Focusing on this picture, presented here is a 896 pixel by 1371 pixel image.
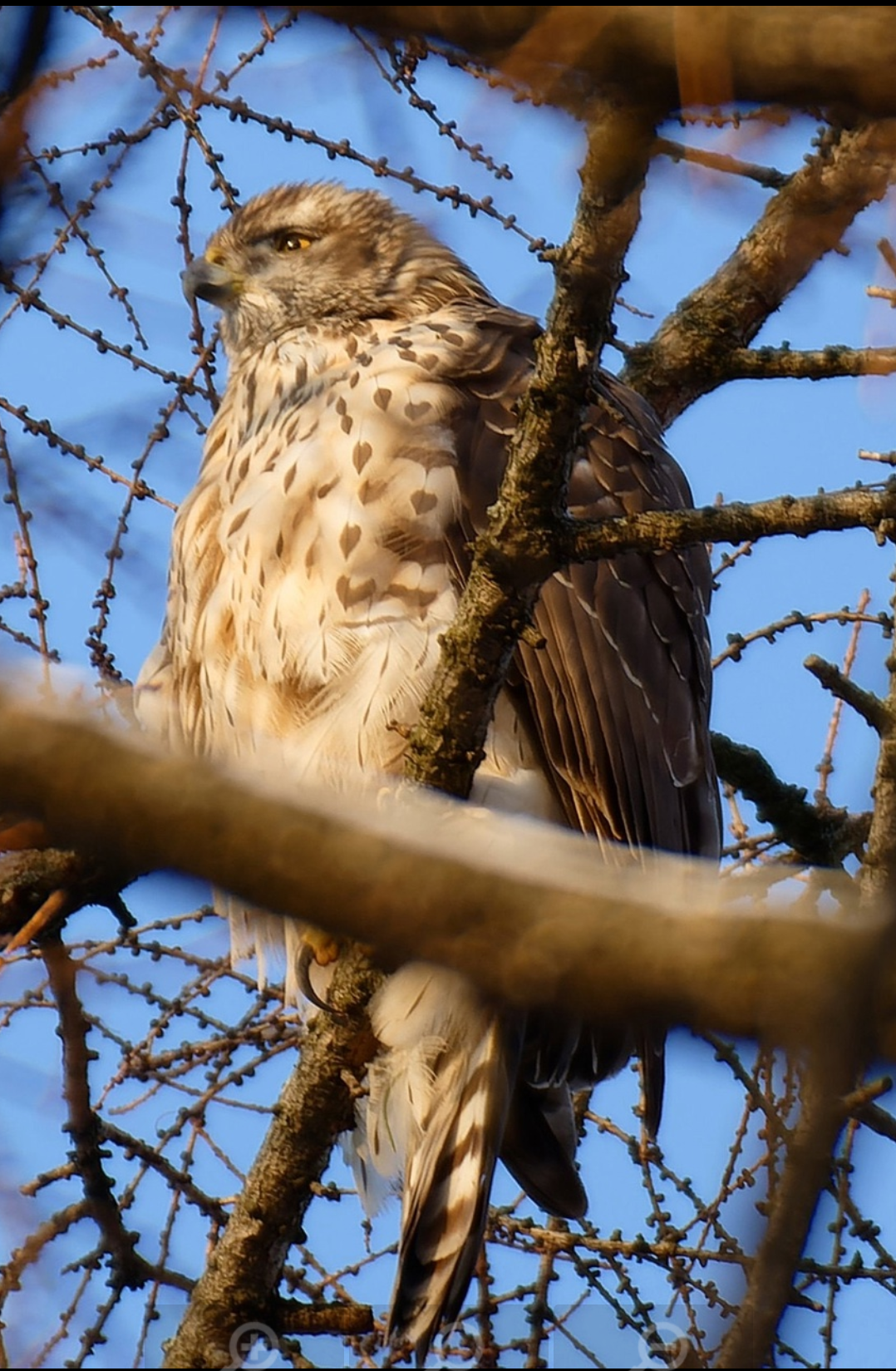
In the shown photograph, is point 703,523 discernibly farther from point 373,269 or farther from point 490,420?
point 373,269

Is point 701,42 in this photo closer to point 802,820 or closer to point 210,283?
point 802,820

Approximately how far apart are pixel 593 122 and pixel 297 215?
3.86 metres

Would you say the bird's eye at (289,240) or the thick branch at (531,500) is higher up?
the bird's eye at (289,240)

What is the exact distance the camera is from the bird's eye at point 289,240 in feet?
17.7

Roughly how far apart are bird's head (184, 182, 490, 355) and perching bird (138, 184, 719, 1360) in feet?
1.42

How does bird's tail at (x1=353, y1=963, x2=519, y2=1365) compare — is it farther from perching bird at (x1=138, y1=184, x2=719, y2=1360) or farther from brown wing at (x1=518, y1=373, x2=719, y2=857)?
brown wing at (x1=518, y1=373, x2=719, y2=857)

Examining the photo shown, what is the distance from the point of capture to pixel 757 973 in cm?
115

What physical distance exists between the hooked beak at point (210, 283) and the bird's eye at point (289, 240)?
0.66 feet

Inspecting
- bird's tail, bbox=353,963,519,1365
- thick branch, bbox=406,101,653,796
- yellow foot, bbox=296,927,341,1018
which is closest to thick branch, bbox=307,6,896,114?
thick branch, bbox=406,101,653,796

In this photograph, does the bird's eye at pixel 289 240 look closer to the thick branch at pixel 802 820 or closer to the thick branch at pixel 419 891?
the thick branch at pixel 802 820

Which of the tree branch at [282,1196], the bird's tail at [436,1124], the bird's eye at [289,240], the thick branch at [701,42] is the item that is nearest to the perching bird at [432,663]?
the bird's tail at [436,1124]

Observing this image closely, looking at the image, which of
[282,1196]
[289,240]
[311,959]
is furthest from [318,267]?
[282,1196]

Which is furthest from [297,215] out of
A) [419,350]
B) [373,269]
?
[419,350]

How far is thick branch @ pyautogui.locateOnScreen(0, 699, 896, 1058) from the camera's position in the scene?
3.80ft
